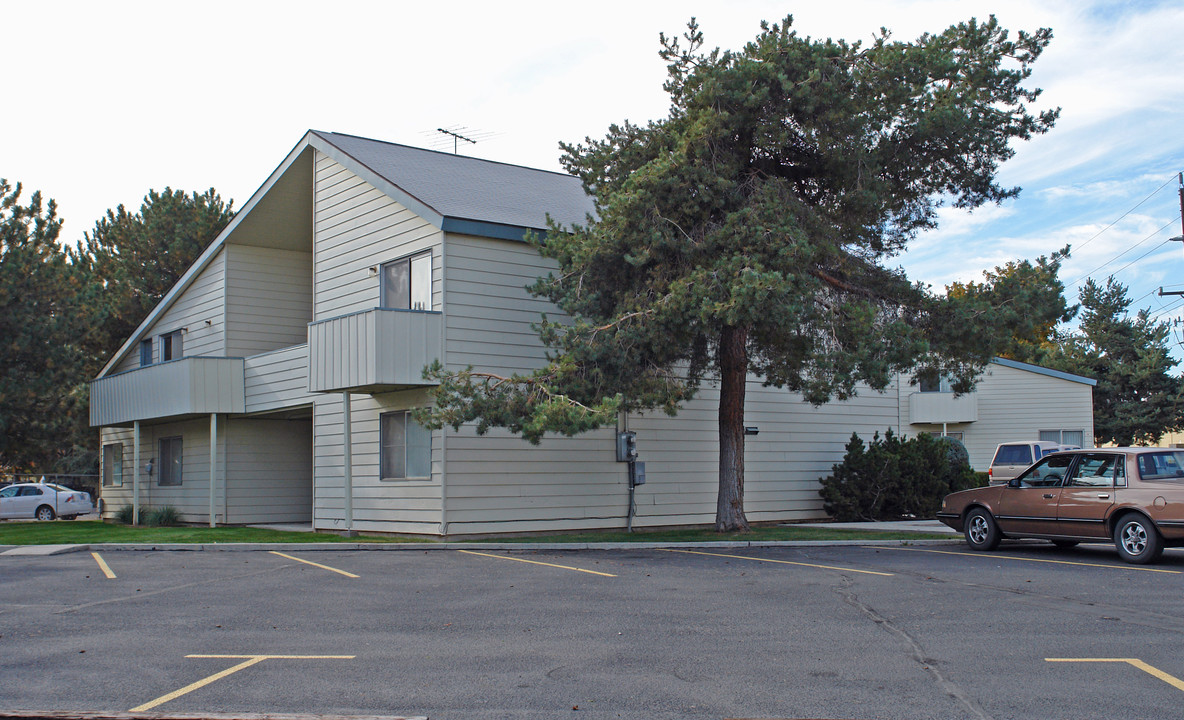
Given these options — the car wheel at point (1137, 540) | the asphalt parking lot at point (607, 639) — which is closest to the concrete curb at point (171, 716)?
the asphalt parking lot at point (607, 639)

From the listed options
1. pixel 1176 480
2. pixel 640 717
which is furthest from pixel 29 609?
pixel 1176 480

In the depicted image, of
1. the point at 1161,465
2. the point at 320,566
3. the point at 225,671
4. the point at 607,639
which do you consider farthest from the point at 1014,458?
the point at 225,671

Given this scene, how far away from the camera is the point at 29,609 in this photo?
35.1ft

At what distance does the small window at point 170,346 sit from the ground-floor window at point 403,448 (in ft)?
36.0

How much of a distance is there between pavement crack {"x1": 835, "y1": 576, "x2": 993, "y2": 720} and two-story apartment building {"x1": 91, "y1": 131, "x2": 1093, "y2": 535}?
354 inches

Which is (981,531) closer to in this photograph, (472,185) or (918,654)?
(918,654)

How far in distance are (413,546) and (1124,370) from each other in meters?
39.3

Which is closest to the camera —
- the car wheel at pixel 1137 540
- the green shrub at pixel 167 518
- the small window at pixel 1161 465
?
the car wheel at pixel 1137 540

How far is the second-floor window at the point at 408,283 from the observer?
19.5m

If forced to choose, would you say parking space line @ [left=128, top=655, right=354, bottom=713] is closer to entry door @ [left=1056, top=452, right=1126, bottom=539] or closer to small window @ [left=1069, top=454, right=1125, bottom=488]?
entry door @ [left=1056, top=452, right=1126, bottom=539]

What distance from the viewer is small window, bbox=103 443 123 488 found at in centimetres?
3127

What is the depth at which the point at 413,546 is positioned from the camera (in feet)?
57.3

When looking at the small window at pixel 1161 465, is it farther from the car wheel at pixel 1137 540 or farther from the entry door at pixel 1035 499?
the entry door at pixel 1035 499

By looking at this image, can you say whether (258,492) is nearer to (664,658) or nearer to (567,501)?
(567,501)
